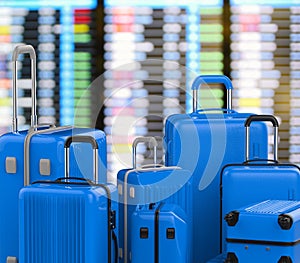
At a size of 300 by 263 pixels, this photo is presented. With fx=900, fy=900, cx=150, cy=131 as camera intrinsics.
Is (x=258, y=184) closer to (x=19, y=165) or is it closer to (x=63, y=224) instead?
(x=63, y=224)

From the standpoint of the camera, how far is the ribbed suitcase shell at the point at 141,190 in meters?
4.30

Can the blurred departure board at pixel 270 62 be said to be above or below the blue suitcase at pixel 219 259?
above

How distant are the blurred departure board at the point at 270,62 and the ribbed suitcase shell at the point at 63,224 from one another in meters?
3.26

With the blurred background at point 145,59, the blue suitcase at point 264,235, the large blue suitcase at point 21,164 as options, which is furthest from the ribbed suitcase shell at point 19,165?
the blurred background at point 145,59

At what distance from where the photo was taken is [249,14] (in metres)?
7.07

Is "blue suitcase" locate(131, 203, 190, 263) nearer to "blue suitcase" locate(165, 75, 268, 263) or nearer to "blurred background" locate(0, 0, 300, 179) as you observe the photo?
"blue suitcase" locate(165, 75, 268, 263)

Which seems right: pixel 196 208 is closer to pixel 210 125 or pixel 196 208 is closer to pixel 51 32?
pixel 210 125

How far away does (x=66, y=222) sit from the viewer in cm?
391

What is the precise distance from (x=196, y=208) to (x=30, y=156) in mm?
946

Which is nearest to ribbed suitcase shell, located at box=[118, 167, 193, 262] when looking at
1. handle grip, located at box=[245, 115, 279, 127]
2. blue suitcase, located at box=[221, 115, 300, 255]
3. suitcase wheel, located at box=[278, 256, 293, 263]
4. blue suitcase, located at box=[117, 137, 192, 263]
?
blue suitcase, located at box=[117, 137, 192, 263]

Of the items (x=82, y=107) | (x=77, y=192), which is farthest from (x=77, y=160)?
(x=82, y=107)

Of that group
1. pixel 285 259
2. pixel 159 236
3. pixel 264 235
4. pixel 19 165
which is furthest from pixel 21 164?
pixel 285 259

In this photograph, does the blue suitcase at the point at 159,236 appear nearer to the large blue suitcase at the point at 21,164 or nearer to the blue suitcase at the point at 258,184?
Answer: the blue suitcase at the point at 258,184

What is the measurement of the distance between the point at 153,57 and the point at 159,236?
3.26 m
